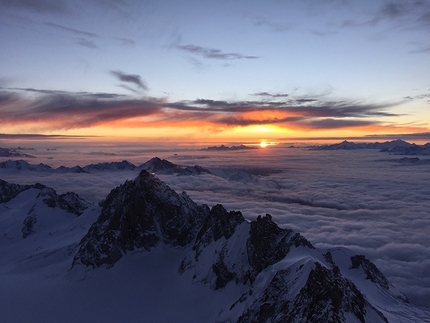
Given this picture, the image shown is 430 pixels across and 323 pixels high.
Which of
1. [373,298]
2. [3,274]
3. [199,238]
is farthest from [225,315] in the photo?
[3,274]

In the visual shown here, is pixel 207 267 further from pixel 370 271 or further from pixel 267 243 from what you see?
pixel 370 271

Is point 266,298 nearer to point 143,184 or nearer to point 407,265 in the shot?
point 143,184

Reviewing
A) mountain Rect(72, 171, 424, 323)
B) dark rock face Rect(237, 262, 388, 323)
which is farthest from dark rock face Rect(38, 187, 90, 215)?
dark rock face Rect(237, 262, 388, 323)

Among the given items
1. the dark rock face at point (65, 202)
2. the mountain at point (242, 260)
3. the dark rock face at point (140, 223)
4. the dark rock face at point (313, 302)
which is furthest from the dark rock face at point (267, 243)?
the dark rock face at point (65, 202)

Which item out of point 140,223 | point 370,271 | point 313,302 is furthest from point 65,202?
point 313,302

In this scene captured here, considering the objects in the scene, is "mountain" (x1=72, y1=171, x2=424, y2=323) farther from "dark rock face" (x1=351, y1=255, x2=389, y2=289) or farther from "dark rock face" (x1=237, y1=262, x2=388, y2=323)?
"dark rock face" (x1=351, y1=255, x2=389, y2=289)
